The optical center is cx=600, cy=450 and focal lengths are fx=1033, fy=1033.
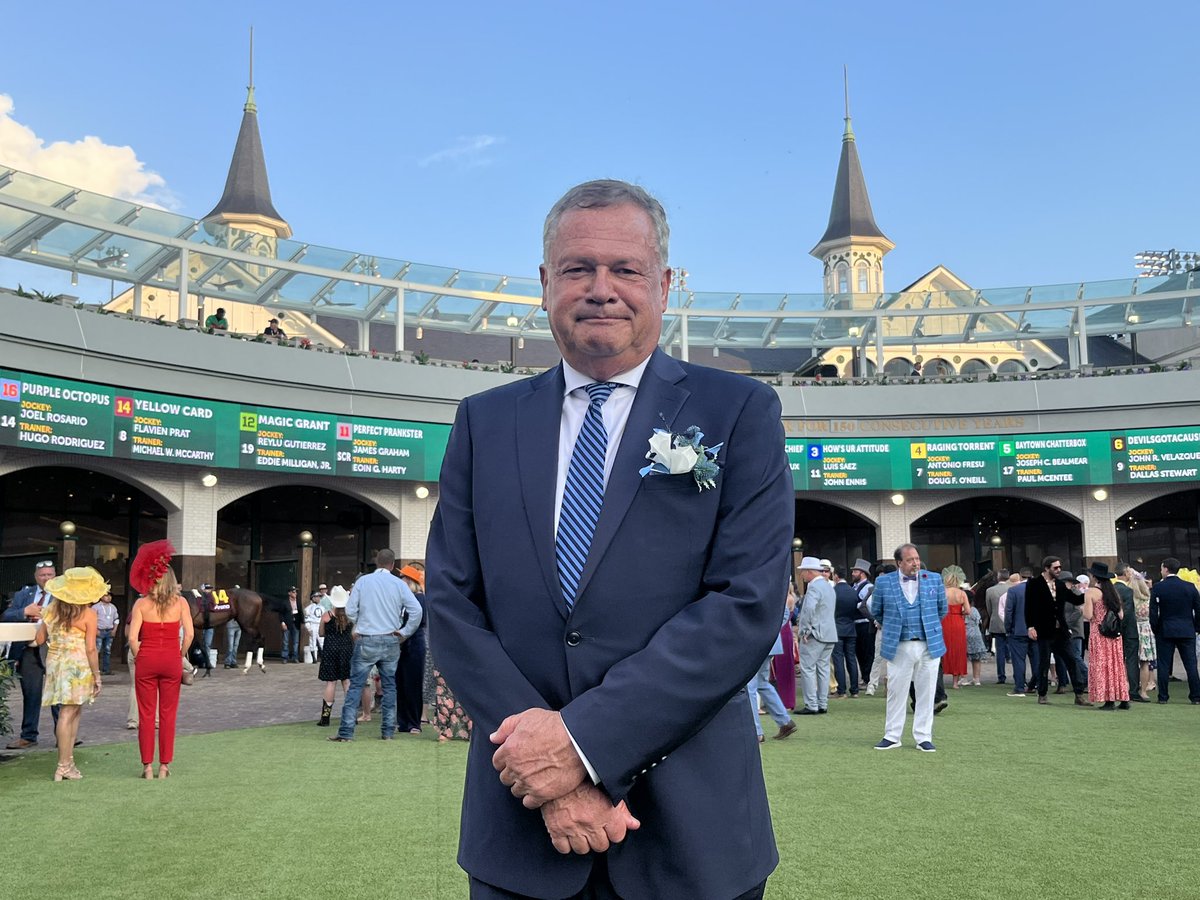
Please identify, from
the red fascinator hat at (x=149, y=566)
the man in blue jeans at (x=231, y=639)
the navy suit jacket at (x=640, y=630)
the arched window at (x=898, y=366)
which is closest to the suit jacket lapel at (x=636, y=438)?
the navy suit jacket at (x=640, y=630)

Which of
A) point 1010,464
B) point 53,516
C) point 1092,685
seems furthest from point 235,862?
point 1010,464

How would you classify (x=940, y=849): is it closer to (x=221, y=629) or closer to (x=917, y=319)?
(x=221, y=629)

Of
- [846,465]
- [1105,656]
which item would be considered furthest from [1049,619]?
[846,465]

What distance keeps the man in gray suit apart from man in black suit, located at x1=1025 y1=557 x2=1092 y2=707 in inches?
112

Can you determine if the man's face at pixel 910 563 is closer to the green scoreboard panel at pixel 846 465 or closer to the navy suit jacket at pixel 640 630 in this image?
the navy suit jacket at pixel 640 630

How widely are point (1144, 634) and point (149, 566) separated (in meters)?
12.4

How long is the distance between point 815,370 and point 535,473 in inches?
1296

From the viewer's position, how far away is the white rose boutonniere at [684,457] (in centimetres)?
193

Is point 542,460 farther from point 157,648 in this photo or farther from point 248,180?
point 248,180

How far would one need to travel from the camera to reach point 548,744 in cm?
174

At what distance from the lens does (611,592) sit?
1894mm

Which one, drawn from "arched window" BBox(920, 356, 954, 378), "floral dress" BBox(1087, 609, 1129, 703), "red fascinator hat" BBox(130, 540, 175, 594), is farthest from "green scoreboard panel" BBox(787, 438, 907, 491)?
"red fascinator hat" BBox(130, 540, 175, 594)

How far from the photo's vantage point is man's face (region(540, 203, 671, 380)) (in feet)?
6.88

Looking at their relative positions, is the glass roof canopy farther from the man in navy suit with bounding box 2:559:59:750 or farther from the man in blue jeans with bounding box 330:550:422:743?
the man in blue jeans with bounding box 330:550:422:743
